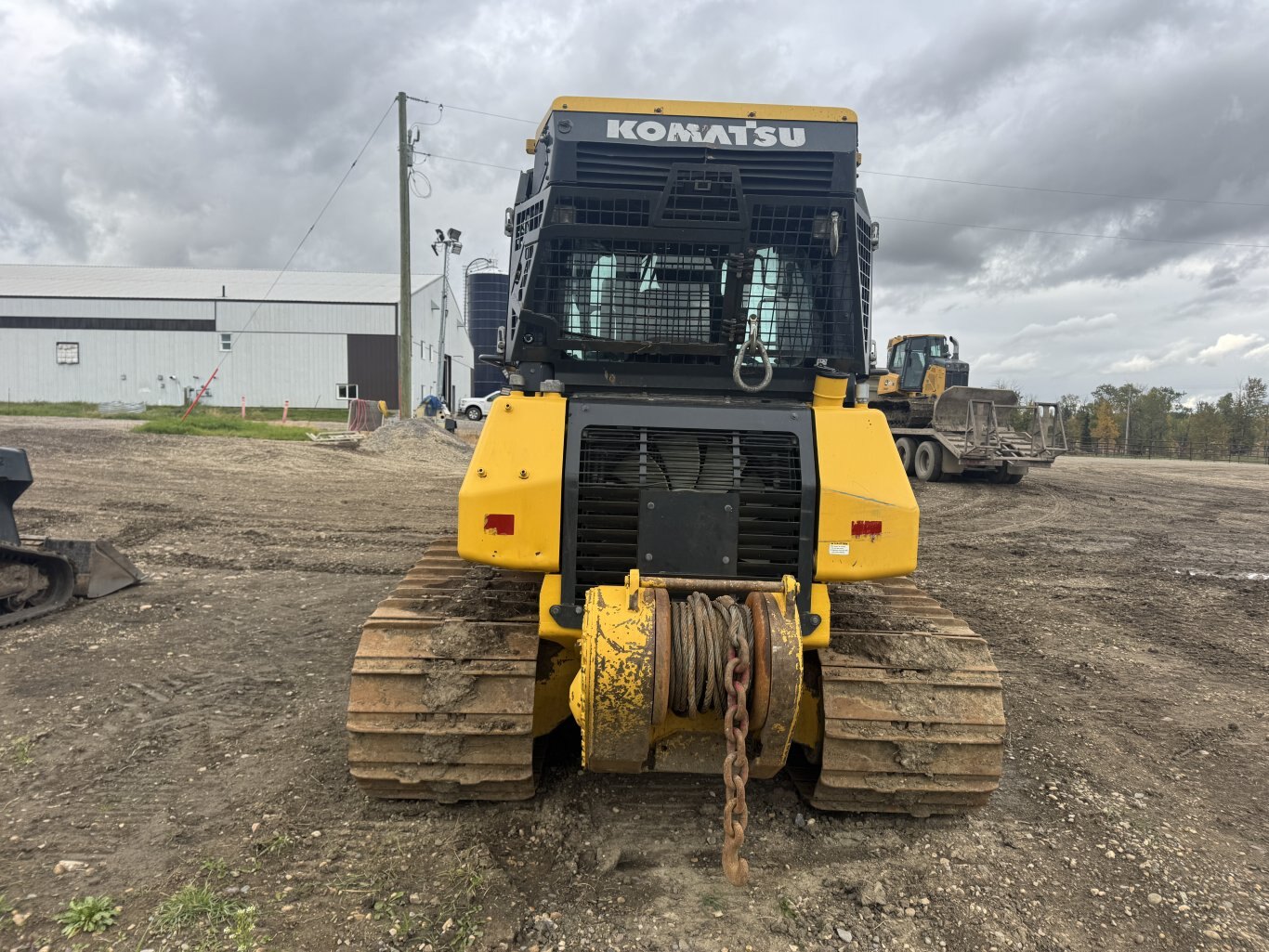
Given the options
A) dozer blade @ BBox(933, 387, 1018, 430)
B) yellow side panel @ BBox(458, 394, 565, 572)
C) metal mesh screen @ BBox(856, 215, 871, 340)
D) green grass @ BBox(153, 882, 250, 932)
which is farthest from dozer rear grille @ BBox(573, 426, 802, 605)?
dozer blade @ BBox(933, 387, 1018, 430)

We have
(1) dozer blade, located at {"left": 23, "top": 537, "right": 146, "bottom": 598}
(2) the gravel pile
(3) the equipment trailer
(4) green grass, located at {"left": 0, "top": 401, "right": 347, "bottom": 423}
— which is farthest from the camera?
(4) green grass, located at {"left": 0, "top": 401, "right": 347, "bottom": 423}

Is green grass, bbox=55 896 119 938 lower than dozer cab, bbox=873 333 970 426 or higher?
lower

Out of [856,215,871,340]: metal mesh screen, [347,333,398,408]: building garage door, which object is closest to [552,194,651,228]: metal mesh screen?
[856,215,871,340]: metal mesh screen

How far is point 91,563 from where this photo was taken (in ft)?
20.6

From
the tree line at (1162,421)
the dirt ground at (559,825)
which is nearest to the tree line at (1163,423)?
the tree line at (1162,421)

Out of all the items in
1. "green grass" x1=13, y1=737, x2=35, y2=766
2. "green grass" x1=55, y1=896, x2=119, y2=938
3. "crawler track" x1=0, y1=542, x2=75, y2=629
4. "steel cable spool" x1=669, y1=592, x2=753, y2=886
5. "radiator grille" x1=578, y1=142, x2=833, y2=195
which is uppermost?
"radiator grille" x1=578, y1=142, x2=833, y2=195

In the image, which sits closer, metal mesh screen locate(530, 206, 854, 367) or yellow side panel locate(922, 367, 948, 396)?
metal mesh screen locate(530, 206, 854, 367)

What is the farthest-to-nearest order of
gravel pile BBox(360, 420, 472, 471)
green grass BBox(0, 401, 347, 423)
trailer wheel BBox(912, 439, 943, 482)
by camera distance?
green grass BBox(0, 401, 347, 423) < trailer wheel BBox(912, 439, 943, 482) < gravel pile BBox(360, 420, 472, 471)

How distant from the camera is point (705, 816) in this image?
3.38 metres

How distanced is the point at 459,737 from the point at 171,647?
342 cm

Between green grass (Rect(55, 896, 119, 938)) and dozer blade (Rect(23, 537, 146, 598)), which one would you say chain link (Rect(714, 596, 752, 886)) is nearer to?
green grass (Rect(55, 896, 119, 938))

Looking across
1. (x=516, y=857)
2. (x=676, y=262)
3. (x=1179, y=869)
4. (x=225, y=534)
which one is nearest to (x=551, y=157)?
(x=676, y=262)

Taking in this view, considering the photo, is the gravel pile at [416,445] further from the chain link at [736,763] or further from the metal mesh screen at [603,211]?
the chain link at [736,763]

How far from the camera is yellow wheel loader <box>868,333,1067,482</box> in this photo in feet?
56.6
